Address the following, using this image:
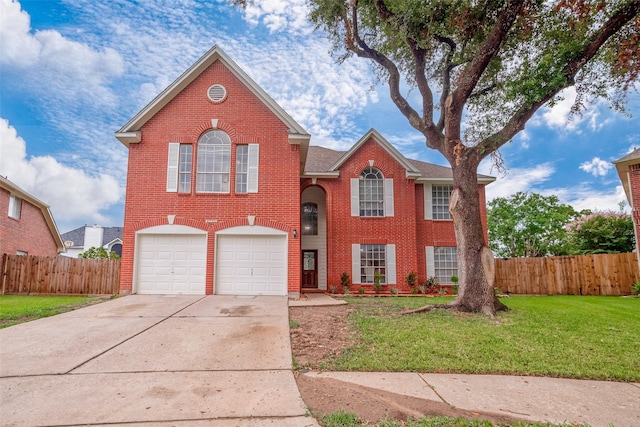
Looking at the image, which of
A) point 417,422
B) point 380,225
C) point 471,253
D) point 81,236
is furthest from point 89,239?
point 417,422

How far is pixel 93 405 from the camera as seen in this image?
3604mm

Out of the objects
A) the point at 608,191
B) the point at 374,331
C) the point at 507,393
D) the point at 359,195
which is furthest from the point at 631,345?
the point at 608,191

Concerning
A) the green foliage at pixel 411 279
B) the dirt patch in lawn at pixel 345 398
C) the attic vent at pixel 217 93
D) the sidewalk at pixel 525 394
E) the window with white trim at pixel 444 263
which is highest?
the attic vent at pixel 217 93

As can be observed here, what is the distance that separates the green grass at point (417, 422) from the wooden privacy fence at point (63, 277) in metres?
14.9

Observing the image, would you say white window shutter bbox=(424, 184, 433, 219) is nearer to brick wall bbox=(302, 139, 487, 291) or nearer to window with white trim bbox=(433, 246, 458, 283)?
brick wall bbox=(302, 139, 487, 291)

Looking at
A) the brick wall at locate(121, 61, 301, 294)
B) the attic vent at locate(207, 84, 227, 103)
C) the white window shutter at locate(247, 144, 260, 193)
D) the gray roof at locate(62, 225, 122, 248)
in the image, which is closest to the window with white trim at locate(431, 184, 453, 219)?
the brick wall at locate(121, 61, 301, 294)

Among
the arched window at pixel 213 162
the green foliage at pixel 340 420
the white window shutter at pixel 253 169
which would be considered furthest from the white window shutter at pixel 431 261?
the green foliage at pixel 340 420

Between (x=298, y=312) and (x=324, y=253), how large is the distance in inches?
320

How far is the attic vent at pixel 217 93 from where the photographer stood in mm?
12258

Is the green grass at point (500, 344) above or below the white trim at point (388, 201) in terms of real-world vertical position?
below

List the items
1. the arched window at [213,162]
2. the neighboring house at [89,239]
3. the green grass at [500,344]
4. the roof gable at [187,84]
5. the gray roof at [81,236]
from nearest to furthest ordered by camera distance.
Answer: the green grass at [500,344] → the roof gable at [187,84] → the arched window at [213,162] → the neighboring house at [89,239] → the gray roof at [81,236]

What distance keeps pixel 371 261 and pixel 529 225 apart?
1895 cm

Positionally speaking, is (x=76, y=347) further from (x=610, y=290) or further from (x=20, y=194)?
(x=610, y=290)

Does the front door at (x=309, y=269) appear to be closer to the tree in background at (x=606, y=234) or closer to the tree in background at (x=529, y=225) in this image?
the tree in background at (x=606, y=234)
